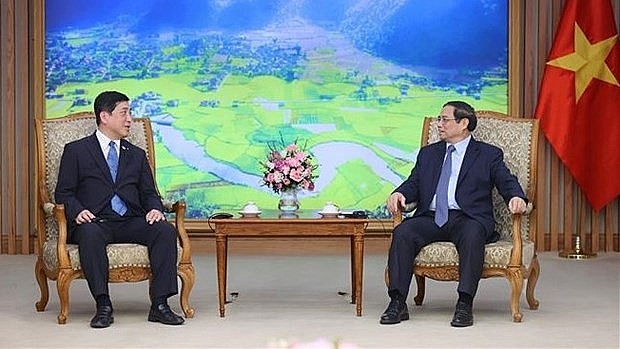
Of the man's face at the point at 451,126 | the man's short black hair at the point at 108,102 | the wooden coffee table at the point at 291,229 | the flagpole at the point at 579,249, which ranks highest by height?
the man's short black hair at the point at 108,102

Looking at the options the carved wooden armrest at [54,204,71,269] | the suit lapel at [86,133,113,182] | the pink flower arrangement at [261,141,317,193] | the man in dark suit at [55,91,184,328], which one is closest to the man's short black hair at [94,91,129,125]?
the man in dark suit at [55,91,184,328]

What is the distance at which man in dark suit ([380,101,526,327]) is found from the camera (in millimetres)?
6141

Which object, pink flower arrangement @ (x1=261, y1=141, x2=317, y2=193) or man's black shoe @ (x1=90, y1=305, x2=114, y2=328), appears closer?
man's black shoe @ (x1=90, y1=305, x2=114, y2=328)

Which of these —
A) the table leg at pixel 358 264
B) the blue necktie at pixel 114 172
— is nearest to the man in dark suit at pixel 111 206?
the blue necktie at pixel 114 172

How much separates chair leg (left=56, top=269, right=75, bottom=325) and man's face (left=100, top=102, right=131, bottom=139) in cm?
80

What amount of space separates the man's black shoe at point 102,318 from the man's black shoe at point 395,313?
4.39 ft

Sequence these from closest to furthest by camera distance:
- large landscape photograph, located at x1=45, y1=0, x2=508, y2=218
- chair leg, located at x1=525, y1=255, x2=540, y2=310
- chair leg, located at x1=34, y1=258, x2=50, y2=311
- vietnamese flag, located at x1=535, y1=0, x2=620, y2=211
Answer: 1. chair leg, located at x1=34, y1=258, x2=50, y2=311
2. chair leg, located at x1=525, y1=255, x2=540, y2=310
3. vietnamese flag, located at x1=535, y1=0, x2=620, y2=211
4. large landscape photograph, located at x1=45, y1=0, x2=508, y2=218

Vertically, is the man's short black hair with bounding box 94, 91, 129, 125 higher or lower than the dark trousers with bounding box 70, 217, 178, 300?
higher

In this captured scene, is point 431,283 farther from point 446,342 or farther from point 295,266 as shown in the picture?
point 446,342

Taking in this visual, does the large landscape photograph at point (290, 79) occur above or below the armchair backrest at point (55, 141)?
above

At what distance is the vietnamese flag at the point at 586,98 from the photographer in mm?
9625

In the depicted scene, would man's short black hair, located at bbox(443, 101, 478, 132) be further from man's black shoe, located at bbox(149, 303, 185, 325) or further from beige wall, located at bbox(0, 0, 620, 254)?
beige wall, located at bbox(0, 0, 620, 254)

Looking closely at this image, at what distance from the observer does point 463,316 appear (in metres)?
6.07

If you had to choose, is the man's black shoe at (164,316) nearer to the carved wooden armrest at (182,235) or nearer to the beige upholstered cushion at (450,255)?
the carved wooden armrest at (182,235)
